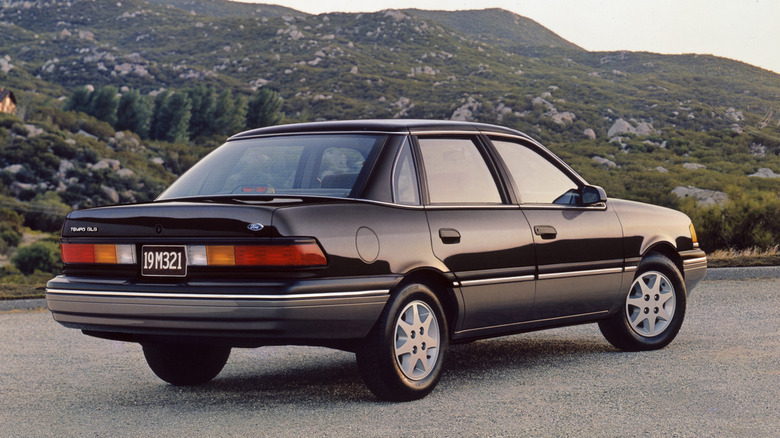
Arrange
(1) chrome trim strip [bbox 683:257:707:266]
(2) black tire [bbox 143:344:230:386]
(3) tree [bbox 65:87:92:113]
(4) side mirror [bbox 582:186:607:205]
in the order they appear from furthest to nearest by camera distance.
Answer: (3) tree [bbox 65:87:92:113] → (1) chrome trim strip [bbox 683:257:707:266] → (4) side mirror [bbox 582:186:607:205] → (2) black tire [bbox 143:344:230:386]

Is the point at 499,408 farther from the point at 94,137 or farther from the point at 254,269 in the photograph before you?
the point at 94,137

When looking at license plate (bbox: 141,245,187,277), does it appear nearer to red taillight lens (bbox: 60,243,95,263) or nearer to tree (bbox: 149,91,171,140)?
red taillight lens (bbox: 60,243,95,263)

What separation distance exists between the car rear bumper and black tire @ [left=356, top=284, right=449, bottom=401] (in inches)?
4.6

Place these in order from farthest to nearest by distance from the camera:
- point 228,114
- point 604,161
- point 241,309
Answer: point 228,114
point 604,161
point 241,309

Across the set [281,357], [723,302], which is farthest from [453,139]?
[723,302]

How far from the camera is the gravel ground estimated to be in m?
5.22

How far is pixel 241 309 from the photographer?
519cm

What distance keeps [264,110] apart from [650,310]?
89.7m

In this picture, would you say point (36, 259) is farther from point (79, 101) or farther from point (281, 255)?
point (79, 101)

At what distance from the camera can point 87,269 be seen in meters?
5.90

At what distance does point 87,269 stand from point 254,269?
1252 mm

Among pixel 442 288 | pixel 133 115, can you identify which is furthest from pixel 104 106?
pixel 442 288

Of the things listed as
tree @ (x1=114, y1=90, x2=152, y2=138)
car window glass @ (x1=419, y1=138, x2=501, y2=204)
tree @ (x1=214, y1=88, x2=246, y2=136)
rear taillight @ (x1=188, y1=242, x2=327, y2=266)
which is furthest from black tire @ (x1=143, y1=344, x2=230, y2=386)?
tree @ (x1=214, y1=88, x2=246, y2=136)

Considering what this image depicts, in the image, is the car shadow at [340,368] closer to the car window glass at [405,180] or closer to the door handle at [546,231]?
the door handle at [546,231]
